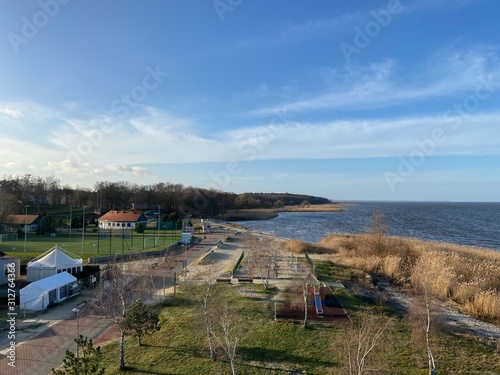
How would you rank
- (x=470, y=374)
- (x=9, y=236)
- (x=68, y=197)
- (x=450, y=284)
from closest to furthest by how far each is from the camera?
(x=470, y=374)
(x=450, y=284)
(x=9, y=236)
(x=68, y=197)

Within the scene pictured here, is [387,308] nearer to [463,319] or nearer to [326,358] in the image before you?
[463,319]

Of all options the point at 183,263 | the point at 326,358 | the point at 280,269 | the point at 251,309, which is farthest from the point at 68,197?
the point at 326,358

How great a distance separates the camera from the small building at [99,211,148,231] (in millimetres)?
63344

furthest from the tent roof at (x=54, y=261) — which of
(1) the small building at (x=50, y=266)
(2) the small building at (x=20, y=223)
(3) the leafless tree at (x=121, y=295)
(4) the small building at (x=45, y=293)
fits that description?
(2) the small building at (x=20, y=223)

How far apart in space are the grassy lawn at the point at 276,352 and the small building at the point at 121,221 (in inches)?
1864

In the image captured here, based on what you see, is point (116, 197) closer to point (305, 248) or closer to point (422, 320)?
point (305, 248)

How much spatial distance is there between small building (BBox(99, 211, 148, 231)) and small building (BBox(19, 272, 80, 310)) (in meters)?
41.0

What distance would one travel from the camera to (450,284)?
24453mm

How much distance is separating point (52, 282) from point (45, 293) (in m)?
1.16

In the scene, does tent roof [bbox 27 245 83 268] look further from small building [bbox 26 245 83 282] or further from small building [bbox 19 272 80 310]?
small building [bbox 19 272 80 310]

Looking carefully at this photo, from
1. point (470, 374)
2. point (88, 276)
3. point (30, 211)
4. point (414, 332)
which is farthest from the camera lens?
point (30, 211)

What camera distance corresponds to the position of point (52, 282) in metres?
21.7

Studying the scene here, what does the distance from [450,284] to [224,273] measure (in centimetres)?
1630

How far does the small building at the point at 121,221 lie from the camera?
63344 millimetres
